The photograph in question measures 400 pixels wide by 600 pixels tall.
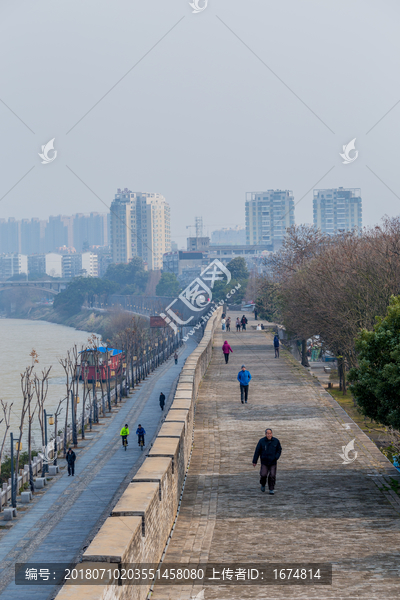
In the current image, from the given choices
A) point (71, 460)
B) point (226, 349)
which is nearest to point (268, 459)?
point (226, 349)

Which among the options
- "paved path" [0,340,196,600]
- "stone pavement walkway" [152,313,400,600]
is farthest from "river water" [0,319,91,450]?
"stone pavement walkway" [152,313,400,600]

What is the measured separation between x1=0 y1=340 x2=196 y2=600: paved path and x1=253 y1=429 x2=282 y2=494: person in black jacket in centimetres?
772

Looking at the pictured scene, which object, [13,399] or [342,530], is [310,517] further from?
[13,399]

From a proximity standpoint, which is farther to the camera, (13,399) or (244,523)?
(13,399)

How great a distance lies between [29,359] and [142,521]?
80719 millimetres

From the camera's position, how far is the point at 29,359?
8506 centimetres

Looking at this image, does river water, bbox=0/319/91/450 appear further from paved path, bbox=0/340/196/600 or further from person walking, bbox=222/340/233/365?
person walking, bbox=222/340/233/365

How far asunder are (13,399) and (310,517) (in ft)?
166

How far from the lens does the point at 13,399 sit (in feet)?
186

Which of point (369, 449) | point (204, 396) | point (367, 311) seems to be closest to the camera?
point (369, 449)

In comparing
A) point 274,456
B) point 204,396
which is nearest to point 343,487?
point 274,456

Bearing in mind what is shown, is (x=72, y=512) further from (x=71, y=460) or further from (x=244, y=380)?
(x=244, y=380)

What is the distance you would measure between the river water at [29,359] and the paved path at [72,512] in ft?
30.1

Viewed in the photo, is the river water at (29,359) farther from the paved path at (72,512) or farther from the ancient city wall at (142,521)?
the ancient city wall at (142,521)
